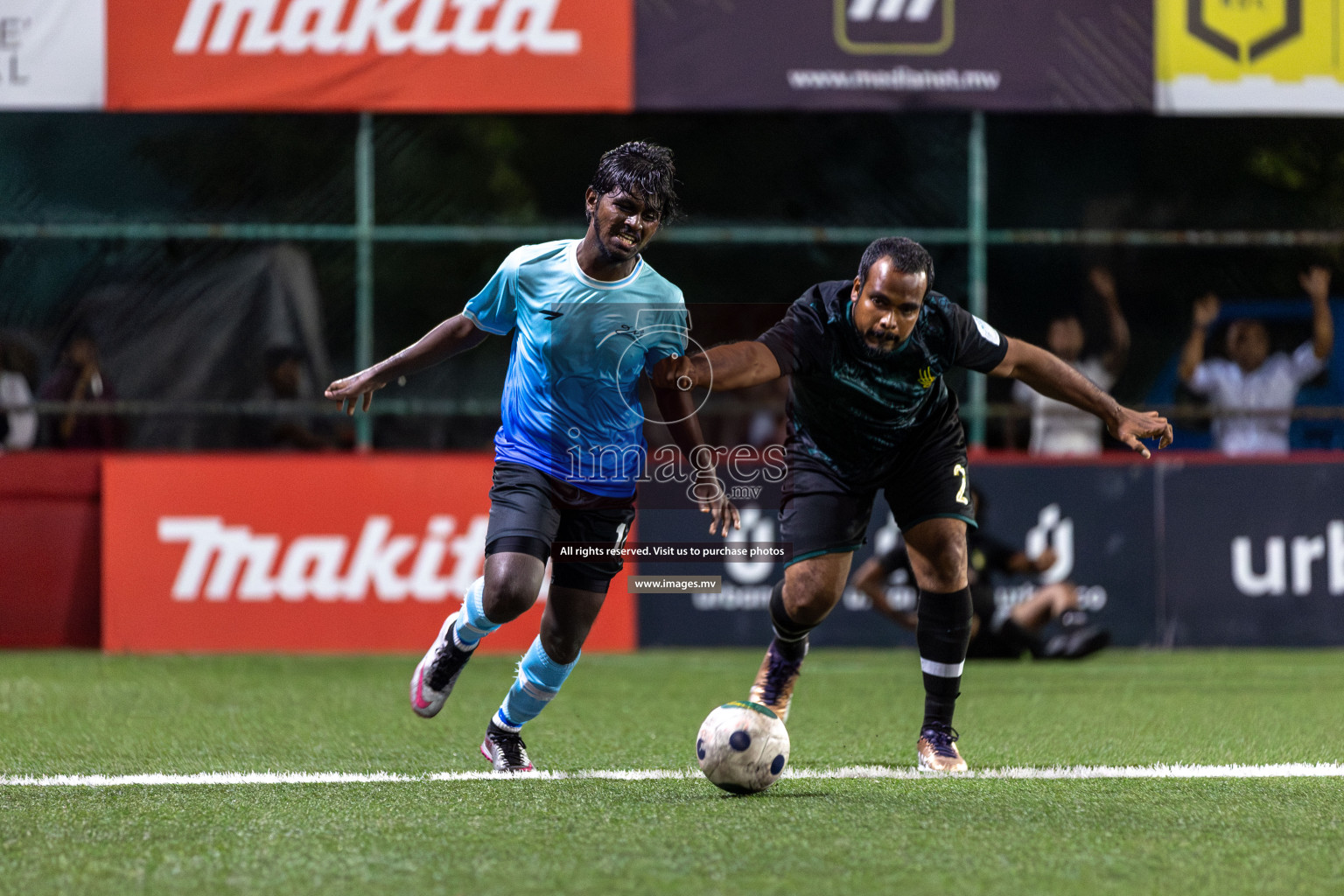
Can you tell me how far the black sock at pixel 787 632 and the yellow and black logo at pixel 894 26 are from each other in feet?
20.2

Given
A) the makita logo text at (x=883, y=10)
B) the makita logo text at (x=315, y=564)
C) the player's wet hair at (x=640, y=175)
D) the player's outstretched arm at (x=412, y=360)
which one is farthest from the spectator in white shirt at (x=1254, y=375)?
the player's outstretched arm at (x=412, y=360)

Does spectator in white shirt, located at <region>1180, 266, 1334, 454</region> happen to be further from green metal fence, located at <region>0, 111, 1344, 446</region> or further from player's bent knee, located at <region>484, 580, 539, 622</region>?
player's bent knee, located at <region>484, 580, 539, 622</region>

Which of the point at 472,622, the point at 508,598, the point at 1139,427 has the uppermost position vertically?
the point at 1139,427

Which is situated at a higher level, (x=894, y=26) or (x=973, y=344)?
(x=894, y=26)

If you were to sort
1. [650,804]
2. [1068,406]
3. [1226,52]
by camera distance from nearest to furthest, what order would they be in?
[650,804]
[1226,52]
[1068,406]

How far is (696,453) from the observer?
601 cm

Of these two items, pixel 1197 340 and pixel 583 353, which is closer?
pixel 583 353

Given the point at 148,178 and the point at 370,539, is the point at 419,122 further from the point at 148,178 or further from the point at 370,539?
the point at 370,539

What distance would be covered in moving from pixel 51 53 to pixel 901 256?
7.69 m

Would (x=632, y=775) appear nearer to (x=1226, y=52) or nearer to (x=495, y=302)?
(x=495, y=302)

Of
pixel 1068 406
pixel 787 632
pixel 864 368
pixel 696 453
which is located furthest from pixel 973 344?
pixel 1068 406

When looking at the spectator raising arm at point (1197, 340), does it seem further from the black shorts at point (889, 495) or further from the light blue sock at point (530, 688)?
the light blue sock at point (530, 688)

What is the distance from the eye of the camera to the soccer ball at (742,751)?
5.15 metres

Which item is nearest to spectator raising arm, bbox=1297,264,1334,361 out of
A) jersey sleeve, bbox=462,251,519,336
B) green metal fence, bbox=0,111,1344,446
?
green metal fence, bbox=0,111,1344,446
